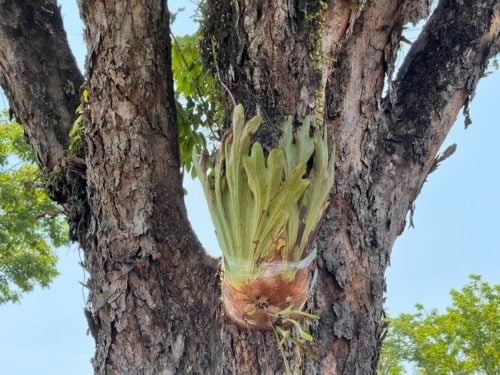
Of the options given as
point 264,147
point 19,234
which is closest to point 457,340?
point 19,234

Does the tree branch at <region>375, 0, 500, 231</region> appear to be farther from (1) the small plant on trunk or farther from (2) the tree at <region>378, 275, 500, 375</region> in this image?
(2) the tree at <region>378, 275, 500, 375</region>

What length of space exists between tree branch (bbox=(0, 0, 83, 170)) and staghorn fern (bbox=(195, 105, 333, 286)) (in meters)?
0.94

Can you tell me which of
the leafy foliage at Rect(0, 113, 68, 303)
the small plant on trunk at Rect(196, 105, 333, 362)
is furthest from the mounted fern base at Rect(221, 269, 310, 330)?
the leafy foliage at Rect(0, 113, 68, 303)

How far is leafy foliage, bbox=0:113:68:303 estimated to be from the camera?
757 cm

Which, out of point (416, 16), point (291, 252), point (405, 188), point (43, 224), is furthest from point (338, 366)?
point (43, 224)

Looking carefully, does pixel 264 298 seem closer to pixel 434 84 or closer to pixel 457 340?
pixel 434 84

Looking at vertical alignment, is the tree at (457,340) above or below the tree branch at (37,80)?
above

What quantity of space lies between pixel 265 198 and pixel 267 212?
42 mm

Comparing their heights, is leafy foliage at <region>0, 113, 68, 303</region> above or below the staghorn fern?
above

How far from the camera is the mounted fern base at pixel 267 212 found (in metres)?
1.60

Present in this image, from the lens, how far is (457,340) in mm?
10023

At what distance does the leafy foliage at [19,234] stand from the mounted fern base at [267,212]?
6.19 meters

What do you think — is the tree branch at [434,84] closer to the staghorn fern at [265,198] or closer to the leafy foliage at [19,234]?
the staghorn fern at [265,198]

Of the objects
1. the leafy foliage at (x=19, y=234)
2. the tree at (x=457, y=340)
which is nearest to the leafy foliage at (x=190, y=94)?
the leafy foliage at (x=19, y=234)
